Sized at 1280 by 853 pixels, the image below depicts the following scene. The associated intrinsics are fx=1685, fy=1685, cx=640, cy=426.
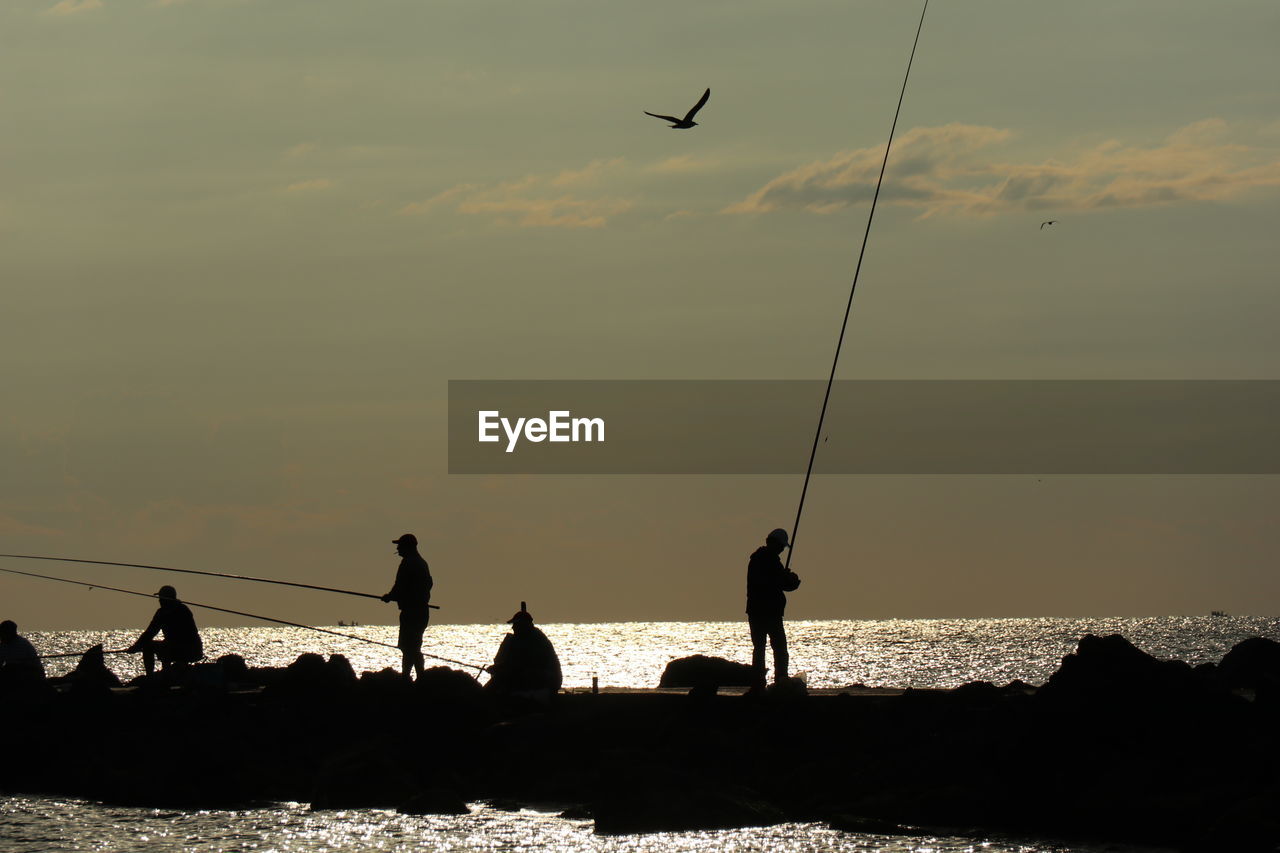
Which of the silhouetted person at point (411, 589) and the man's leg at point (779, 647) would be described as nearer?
the man's leg at point (779, 647)

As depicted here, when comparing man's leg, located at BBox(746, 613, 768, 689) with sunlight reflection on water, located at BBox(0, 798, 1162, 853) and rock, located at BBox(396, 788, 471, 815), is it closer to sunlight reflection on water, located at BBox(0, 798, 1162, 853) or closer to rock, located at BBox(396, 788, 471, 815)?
sunlight reflection on water, located at BBox(0, 798, 1162, 853)

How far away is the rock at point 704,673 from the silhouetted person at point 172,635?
633 centimetres

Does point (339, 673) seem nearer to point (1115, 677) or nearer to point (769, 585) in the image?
point (769, 585)

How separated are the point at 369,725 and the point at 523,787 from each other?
244 centimetres

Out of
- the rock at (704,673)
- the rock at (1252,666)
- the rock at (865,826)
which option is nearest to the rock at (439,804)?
the rock at (704,673)

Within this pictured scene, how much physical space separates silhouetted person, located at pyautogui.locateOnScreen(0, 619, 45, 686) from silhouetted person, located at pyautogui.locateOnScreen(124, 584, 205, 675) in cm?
161

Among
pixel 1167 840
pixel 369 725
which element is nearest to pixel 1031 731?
pixel 1167 840

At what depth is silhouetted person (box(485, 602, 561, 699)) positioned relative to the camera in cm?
2089

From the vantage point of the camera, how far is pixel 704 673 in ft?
73.7

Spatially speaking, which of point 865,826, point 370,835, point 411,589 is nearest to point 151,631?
point 411,589

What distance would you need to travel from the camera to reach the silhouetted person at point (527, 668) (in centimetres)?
2089

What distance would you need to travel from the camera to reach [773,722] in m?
19.5

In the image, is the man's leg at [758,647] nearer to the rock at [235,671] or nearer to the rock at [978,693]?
the rock at [978,693]

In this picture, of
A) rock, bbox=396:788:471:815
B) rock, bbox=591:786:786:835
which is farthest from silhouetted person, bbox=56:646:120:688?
rock, bbox=591:786:786:835
